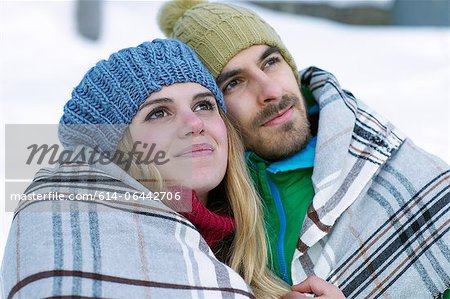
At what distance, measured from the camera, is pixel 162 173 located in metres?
2.15

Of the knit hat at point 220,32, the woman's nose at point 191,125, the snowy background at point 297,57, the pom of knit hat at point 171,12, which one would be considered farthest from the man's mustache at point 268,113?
the snowy background at point 297,57

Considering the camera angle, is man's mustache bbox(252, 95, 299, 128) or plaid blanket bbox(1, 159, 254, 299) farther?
man's mustache bbox(252, 95, 299, 128)

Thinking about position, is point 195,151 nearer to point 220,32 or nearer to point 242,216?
point 242,216

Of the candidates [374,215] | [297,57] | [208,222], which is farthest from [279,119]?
[297,57]

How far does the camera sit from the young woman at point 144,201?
1.75 meters

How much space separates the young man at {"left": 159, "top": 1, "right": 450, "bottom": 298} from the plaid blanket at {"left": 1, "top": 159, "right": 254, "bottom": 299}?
52 centimetres

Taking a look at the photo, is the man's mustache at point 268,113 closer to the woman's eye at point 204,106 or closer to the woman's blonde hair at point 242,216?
the woman's blonde hair at point 242,216

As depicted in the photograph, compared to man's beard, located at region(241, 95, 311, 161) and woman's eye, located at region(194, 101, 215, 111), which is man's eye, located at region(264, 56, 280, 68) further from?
woman's eye, located at region(194, 101, 215, 111)

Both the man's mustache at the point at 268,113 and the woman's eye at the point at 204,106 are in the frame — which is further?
the man's mustache at the point at 268,113

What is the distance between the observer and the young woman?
1.75m

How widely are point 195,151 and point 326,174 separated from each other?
538mm

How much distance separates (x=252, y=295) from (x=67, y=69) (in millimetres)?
4462

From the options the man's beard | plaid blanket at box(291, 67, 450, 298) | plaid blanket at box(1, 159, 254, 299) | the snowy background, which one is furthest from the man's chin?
the snowy background

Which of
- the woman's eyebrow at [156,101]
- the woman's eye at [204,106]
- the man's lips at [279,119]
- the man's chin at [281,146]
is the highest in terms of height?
the woman's eyebrow at [156,101]
